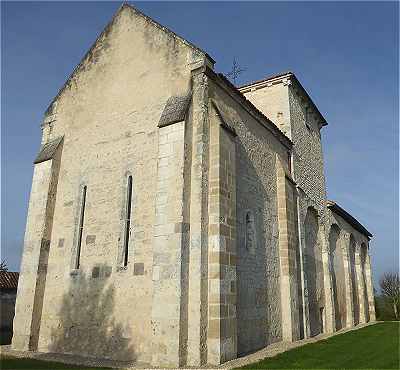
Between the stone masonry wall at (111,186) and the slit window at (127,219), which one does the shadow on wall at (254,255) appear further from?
the slit window at (127,219)

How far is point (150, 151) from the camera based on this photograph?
938cm

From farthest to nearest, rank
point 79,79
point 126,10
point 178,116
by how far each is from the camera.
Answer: point 79,79
point 126,10
point 178,116

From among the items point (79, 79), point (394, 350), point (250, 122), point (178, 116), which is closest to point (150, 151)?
point (178, 116)

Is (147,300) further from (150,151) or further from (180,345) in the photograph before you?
(150,151)

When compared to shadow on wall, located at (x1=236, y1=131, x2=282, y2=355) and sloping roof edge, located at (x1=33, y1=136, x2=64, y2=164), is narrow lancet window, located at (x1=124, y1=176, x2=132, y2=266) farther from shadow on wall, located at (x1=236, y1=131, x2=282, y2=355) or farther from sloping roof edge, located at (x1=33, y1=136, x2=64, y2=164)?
sloping roof edge, located at (x1=33, y1=136, x2=64, y2=164)

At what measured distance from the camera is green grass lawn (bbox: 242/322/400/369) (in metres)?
7.51

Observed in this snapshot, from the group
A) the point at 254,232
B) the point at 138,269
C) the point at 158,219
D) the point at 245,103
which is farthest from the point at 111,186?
the point at 245,103

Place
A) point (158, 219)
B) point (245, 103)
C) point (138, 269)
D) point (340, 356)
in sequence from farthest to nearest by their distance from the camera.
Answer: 1. point (245, 103)
2. point (340, 356)
3. point (138, 269)
4. point (158, 219)

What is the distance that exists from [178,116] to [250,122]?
3.52 m

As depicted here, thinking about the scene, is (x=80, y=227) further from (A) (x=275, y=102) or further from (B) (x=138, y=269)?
(A) (x=275, y=102)

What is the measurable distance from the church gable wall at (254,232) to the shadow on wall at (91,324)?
9.40 feet

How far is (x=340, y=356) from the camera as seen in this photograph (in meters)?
8.81

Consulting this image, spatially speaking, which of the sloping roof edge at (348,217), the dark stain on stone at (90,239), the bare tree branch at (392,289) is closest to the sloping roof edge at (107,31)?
the dark stain on stone at (90,239)

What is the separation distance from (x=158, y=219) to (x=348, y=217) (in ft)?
47.6
